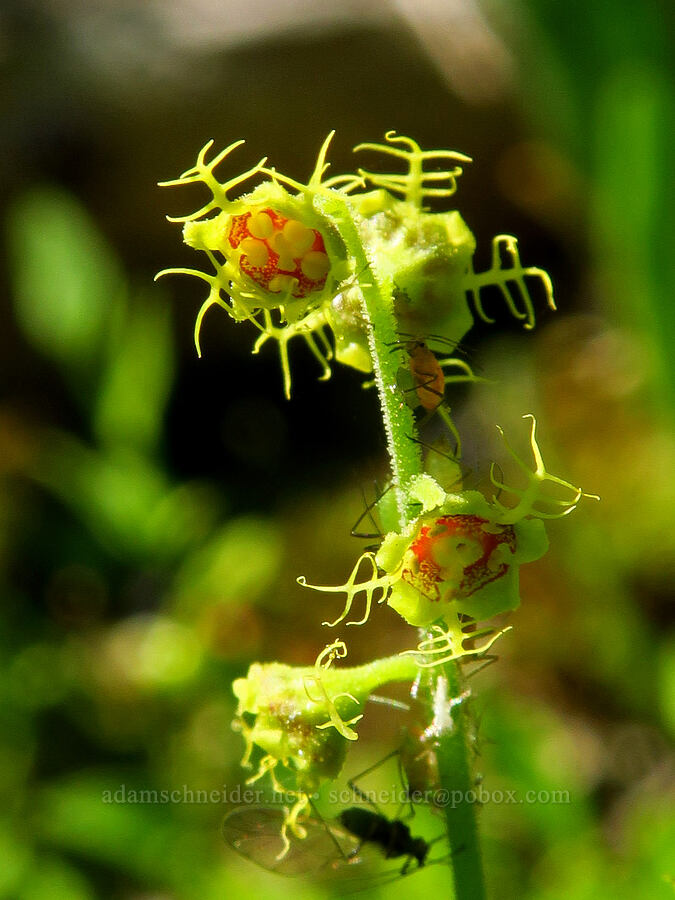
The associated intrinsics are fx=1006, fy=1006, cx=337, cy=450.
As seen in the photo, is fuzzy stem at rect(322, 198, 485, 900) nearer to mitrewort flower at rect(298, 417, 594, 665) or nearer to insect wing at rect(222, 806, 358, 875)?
mitrewort flower at rect(298, 417, 594, 665)

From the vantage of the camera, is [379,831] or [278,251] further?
[379,831]

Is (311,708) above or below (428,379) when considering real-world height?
below

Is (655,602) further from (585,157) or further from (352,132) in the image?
(352,132)

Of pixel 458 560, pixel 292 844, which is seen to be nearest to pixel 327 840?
pixel 292 844

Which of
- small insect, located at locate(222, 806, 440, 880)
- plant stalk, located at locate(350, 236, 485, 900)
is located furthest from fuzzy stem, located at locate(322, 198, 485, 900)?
small insect, located at locate(222, 806, 440, 880)

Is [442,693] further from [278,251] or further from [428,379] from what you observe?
[278,251]

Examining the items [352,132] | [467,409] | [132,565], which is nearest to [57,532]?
[132,565]

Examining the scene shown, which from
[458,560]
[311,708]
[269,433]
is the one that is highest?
[458,560]

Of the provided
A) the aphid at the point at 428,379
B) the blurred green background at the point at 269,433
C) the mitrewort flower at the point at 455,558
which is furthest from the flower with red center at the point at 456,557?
the blurred green background at the point at 269,433
